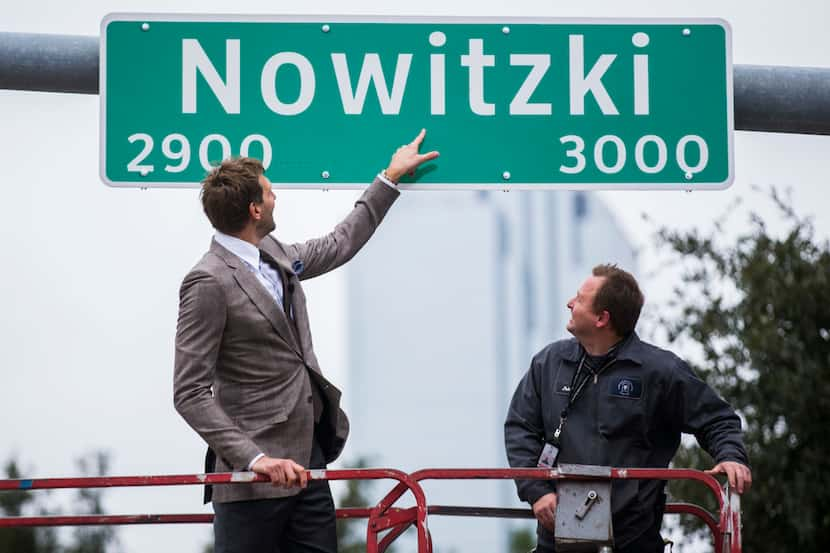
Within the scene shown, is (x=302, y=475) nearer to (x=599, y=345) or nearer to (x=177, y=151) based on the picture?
(x=599, y=345)

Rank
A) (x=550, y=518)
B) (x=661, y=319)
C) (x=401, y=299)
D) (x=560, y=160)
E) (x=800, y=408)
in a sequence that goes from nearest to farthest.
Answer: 1. (x=550, y=518)
2. (x=560, y=160)
3. (x=800, y=408)
4. (x=661, y=319)
5. (x=401, y=299)

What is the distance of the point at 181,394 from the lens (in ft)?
17.6

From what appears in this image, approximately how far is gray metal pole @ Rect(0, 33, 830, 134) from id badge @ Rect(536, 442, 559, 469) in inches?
58.7

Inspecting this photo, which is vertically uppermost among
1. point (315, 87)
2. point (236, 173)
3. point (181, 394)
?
point (315, 87)

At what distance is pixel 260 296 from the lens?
18.3 feet

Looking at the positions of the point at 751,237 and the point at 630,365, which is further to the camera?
the point at 751,237

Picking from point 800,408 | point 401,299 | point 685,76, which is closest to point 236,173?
point 685,76

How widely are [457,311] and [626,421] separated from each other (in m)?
87.5

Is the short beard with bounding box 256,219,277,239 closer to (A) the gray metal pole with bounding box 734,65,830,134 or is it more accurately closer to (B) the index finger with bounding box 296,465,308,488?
(B) the index finger with bounding box 296,465,308,488

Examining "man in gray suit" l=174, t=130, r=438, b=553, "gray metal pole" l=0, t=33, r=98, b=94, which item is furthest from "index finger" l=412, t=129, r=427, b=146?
"gray metal pole" l=0, t=33, r=98, b=94

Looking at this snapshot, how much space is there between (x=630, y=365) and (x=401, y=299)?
86349 millimetres

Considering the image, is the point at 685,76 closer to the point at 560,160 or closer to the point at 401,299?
the point at 560,160

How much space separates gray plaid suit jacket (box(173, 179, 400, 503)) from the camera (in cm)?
538

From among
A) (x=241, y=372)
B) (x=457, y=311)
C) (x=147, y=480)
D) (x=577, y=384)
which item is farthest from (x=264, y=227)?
(x=457, y=311)
